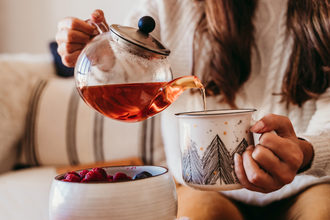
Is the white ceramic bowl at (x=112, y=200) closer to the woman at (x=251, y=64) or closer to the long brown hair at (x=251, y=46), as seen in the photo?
the woman at (x=251, y=64)

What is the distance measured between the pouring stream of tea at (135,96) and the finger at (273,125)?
0.09m

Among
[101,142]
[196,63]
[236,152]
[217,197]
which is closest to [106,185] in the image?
[236,152]

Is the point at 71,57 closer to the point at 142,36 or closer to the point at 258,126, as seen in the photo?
the point at 142,36

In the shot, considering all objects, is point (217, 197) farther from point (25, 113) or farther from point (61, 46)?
point (25, 113)

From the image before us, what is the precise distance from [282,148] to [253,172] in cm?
6

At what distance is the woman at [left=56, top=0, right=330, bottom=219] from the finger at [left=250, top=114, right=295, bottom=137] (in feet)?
0.50

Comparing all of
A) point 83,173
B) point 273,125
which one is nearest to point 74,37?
point 83,173

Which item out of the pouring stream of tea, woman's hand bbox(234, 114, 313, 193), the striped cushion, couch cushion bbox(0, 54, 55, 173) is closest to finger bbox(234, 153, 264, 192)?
woman's hand bbox(234, 114, 313, 193)

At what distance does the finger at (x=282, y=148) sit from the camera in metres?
0.53

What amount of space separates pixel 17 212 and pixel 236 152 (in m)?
0.49

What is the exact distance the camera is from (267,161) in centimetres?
53

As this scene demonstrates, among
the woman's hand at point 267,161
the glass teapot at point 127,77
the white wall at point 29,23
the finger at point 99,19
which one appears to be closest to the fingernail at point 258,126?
the woman's hand at point 267,161

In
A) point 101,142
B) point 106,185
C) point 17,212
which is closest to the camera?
point 106,185

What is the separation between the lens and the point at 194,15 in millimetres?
1013
